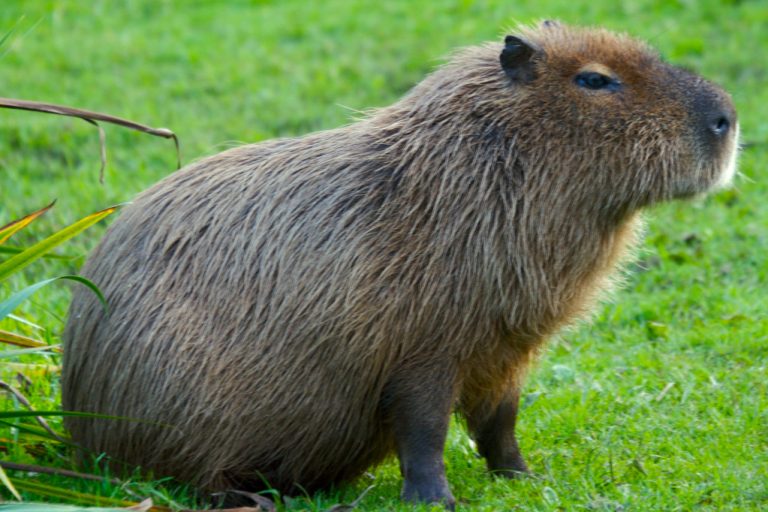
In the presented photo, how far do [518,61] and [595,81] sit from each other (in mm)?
281

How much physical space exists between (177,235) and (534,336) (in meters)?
1.33

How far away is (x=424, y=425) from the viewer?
4258mm

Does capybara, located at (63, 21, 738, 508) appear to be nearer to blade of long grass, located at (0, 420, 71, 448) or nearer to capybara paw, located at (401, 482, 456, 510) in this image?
capybara paw, located at (401, 482, 456, 510)

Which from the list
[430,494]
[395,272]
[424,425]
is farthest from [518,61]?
[430,494]

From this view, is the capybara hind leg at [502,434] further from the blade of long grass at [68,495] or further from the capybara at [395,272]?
the blade of long grass at [68,495]

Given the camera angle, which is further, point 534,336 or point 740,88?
point 740,88

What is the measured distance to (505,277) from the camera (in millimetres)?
4289

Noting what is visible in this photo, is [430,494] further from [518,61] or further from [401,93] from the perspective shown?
[401,93]

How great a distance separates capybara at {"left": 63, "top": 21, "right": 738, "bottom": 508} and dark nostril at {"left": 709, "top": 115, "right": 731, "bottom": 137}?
12mm

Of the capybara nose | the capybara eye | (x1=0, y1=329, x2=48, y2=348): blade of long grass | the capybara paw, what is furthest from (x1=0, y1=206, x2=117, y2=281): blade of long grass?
the capybara nose

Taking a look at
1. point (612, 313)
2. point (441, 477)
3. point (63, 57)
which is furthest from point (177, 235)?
point (63, 57)

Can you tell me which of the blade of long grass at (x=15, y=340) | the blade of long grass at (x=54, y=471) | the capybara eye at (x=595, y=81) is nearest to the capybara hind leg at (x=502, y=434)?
the capybara eye at (x=595, y=81)

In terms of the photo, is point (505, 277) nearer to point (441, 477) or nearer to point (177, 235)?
point (441, 477)

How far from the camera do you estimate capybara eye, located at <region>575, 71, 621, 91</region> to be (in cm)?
440
